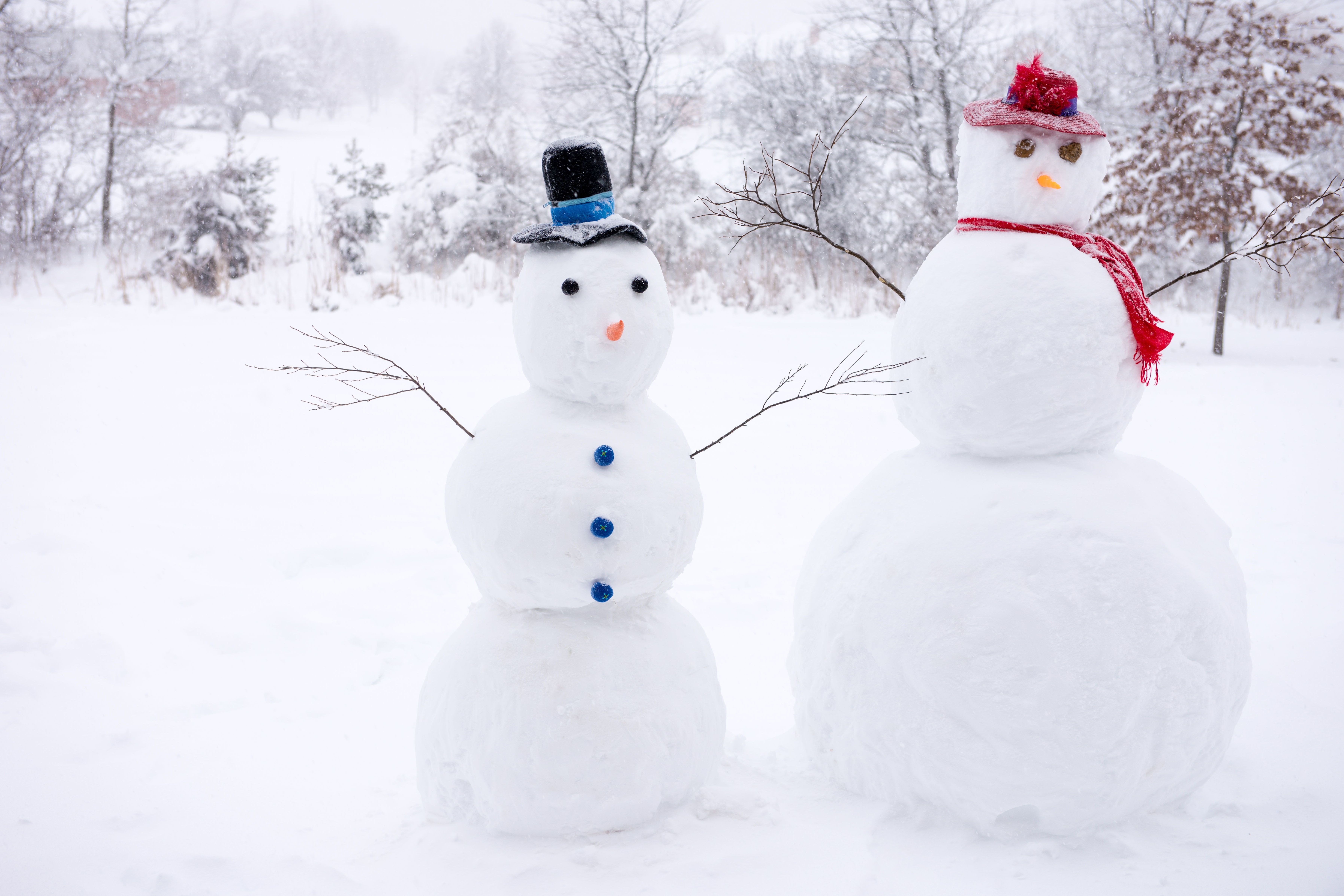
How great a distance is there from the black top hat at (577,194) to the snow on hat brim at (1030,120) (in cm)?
87

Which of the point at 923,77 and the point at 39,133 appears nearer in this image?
the point at 923,77

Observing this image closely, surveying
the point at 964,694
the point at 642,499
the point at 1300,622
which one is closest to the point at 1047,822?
the point at 964,694

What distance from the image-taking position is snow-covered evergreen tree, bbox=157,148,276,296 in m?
11.0

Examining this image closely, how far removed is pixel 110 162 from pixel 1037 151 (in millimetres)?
16711

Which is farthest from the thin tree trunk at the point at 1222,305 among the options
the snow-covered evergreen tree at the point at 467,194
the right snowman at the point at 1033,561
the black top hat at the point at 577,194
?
the snow-covered evergreen tree at the point at 467,194

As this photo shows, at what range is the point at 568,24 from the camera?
1280cm

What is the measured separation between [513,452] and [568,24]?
12680mm

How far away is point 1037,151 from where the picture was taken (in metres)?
2.09

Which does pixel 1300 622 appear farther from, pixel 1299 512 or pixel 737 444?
pixel 737 444

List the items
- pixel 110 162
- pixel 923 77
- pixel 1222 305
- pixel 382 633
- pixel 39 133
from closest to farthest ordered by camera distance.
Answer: pixel 382 633, pixel 1222 305, pixel 923 77, pixel 39 133, pixel 110 162

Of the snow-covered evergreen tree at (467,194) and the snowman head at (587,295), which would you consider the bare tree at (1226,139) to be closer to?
the snowman head at (587,295)

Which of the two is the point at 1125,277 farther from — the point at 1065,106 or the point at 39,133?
the point at 39,133

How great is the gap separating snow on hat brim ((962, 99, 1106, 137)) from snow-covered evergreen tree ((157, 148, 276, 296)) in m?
10.4

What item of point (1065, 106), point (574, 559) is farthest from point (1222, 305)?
point (574, 559)
